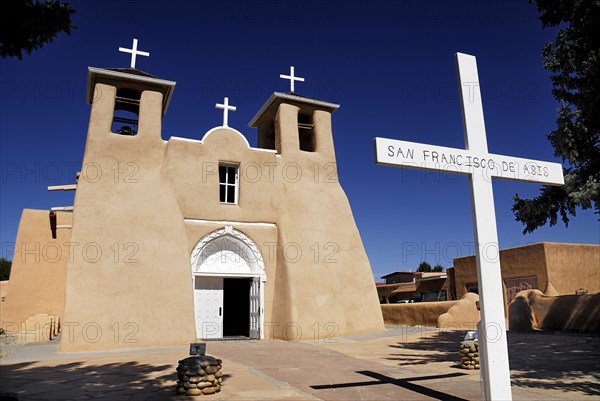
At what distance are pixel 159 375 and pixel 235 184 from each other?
373 inches

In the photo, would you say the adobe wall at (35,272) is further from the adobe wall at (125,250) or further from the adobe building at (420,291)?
the adobe building at (420,291)

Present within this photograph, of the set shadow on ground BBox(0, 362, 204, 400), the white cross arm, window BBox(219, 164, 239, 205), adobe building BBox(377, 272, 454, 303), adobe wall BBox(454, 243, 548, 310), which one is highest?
window BBox(219, 164, 239, 205)

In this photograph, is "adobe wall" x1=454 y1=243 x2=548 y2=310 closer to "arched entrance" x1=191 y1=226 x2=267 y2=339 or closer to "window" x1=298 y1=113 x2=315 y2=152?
"window" x1=298 y1=113 x2=315 y2=152

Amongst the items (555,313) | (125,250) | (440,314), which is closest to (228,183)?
(125,250)

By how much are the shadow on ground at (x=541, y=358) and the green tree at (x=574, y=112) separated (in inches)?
117

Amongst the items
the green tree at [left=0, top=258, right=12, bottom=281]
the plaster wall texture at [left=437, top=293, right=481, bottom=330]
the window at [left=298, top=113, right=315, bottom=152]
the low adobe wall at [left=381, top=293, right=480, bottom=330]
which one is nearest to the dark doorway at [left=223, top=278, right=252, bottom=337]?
the window at [left=298, top=113, right=315, bottom=152]

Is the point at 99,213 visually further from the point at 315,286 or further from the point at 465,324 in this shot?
the point at 465,324

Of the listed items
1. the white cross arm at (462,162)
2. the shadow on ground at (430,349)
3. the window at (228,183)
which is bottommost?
the shadow on ground at (430,349)

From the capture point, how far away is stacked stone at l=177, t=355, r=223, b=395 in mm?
6605

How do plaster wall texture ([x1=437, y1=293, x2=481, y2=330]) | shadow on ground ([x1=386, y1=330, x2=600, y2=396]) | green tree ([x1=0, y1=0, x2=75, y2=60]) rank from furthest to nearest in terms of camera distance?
plaster wall texture ([x1=437, y1=293, x2=481, y2=330]) < shadow on ground ([x1=386, y1=330, x2=600, y2=396]) < green tree ([x1=0, y1=0, x2=75, y2=60])

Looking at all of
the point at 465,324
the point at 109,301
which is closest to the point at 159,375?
the point at 109,301

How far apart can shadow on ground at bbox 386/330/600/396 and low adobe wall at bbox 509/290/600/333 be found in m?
3.02

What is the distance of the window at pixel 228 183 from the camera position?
16897 mm

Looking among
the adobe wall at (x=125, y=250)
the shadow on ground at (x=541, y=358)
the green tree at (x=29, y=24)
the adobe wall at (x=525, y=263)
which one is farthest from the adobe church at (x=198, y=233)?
the adobe wall at (x=525, y=263)
